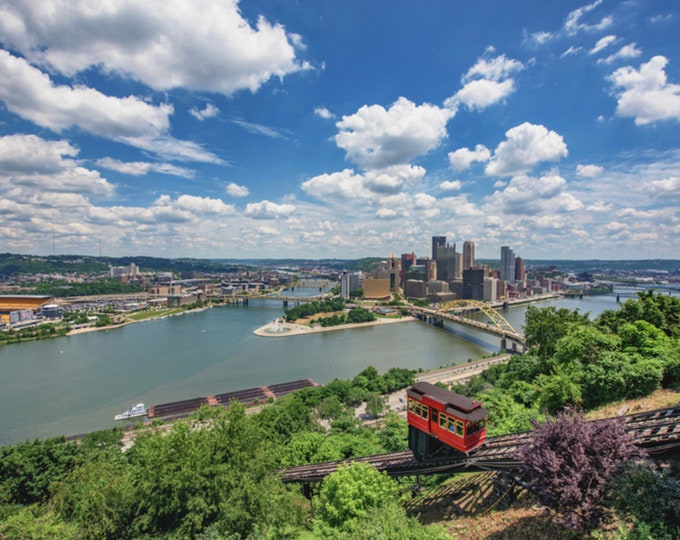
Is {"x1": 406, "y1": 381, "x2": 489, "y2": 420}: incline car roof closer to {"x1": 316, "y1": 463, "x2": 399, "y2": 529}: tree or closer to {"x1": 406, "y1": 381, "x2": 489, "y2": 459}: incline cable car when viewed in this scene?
{"x1": 406, "y1": 381, "x2": 489, "y2": 459}: incline cable car

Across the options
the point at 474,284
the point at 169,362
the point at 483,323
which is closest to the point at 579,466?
the point at 169,362

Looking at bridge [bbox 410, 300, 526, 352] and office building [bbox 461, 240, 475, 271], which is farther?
office building [bbox 461, 240, 475, 271]

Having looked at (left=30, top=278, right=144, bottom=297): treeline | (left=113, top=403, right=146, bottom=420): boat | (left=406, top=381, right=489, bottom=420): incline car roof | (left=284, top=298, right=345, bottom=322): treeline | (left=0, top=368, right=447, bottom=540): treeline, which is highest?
(left=406, top=381, right=489, bottom=420): incline car roof

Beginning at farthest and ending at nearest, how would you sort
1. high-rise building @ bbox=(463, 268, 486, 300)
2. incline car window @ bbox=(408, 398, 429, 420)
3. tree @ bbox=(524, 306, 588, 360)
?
1. high-rise building @ bbox=(463, 268, 486, 300)
2. tree @ bbox=(524, 306, 588, 360)
3. incline car window @ bbox=(408, 398, 429, 420)

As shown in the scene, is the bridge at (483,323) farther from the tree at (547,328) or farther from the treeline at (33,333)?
the treeline at (33,333)

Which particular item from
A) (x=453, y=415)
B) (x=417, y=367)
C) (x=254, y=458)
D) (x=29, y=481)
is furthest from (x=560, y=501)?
(x=417, y=367)

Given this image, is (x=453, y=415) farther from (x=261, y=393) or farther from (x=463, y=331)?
(x=463, y=331)

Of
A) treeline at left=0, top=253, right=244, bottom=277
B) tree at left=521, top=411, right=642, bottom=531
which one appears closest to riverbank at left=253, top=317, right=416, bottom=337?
tree at left=521, top=411, right=642, bottom=531

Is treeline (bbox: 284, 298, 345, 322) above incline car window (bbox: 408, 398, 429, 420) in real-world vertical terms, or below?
below
